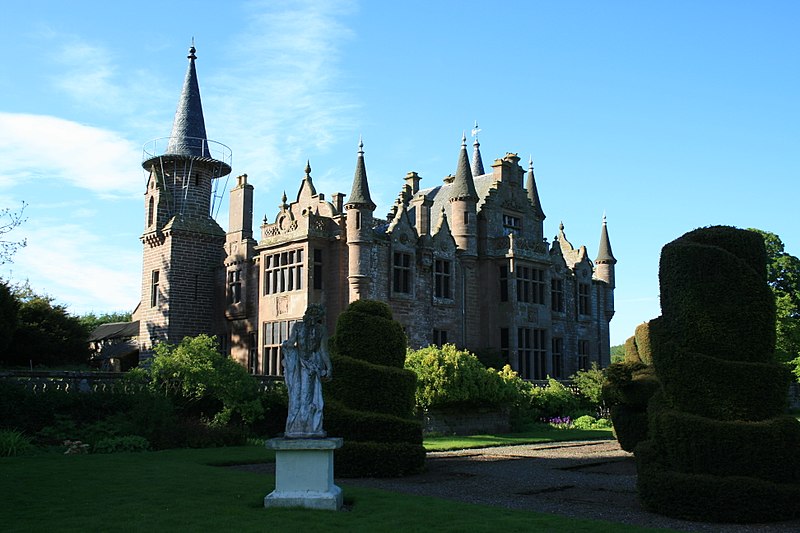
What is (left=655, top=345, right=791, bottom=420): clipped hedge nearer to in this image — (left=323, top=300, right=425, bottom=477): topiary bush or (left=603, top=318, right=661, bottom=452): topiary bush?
(left=323, top=300, right=425, bottom=477): topiary bush

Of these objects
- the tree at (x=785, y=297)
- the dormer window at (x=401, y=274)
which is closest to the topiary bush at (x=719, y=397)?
the dormer window at (x=401, y=274)

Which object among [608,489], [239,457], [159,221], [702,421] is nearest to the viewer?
[702,421]

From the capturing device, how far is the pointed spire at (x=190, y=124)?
40.2 meters

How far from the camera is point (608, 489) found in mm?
14703

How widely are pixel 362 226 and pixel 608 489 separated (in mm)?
20859

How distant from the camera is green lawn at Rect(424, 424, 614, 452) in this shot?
Answer: 24078 millimetres

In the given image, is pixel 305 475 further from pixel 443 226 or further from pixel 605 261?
pixel 605 261

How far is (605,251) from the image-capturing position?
4866 centimetres

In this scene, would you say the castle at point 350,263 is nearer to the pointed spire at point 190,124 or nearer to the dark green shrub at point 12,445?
the pointed spire at point 190,124

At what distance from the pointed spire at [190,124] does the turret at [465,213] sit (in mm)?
13056

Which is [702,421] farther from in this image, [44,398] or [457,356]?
[44,398]

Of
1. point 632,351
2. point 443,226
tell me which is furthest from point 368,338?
point 443,226

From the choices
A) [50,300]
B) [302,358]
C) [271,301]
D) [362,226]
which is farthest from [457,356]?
[50,300]

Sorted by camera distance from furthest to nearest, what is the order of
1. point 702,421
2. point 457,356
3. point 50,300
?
point 50,300
point 457,356
point 702,421
